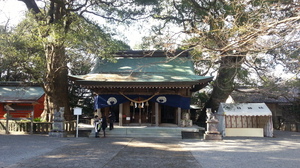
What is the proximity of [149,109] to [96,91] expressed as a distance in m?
4.06

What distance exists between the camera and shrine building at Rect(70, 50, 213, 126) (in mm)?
14461

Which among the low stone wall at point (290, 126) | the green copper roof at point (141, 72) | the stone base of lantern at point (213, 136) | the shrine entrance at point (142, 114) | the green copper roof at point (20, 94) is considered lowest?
the low stone wall at point (290, 126)

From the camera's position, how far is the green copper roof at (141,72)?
14.9 m

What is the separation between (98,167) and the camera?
6.22m

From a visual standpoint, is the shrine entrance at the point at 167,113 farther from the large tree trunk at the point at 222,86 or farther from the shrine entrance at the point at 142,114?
the large tree trunk at the point at 222,86

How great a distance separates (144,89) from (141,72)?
159 centimetres

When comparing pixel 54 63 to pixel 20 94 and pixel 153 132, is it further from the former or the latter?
pixel 20 94

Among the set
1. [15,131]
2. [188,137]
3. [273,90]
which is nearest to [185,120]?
[188,137]

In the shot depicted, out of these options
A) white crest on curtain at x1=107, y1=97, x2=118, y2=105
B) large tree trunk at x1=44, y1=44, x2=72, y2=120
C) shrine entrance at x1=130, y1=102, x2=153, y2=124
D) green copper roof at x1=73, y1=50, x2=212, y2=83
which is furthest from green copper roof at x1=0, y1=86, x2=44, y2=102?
shrine entrance at x1=130, y1=102, x2=153, y2=124

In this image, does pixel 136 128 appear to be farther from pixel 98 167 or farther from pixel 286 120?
pixel 286 120

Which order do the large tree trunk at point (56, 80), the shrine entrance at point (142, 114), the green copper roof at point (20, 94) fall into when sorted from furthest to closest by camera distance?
the green copper roof at point (20, 94), the shrine entrance at point (142, 114), the large tree trunk at point (56, 80)

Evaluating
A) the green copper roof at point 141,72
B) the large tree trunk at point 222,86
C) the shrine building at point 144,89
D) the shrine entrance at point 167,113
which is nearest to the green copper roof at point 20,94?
the green copper roof at point 141,72

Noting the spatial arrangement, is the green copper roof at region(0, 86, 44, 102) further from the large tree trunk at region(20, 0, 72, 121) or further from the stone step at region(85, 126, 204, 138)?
the stone step at region(85, 126, 204, 138)

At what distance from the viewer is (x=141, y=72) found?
16.6m
